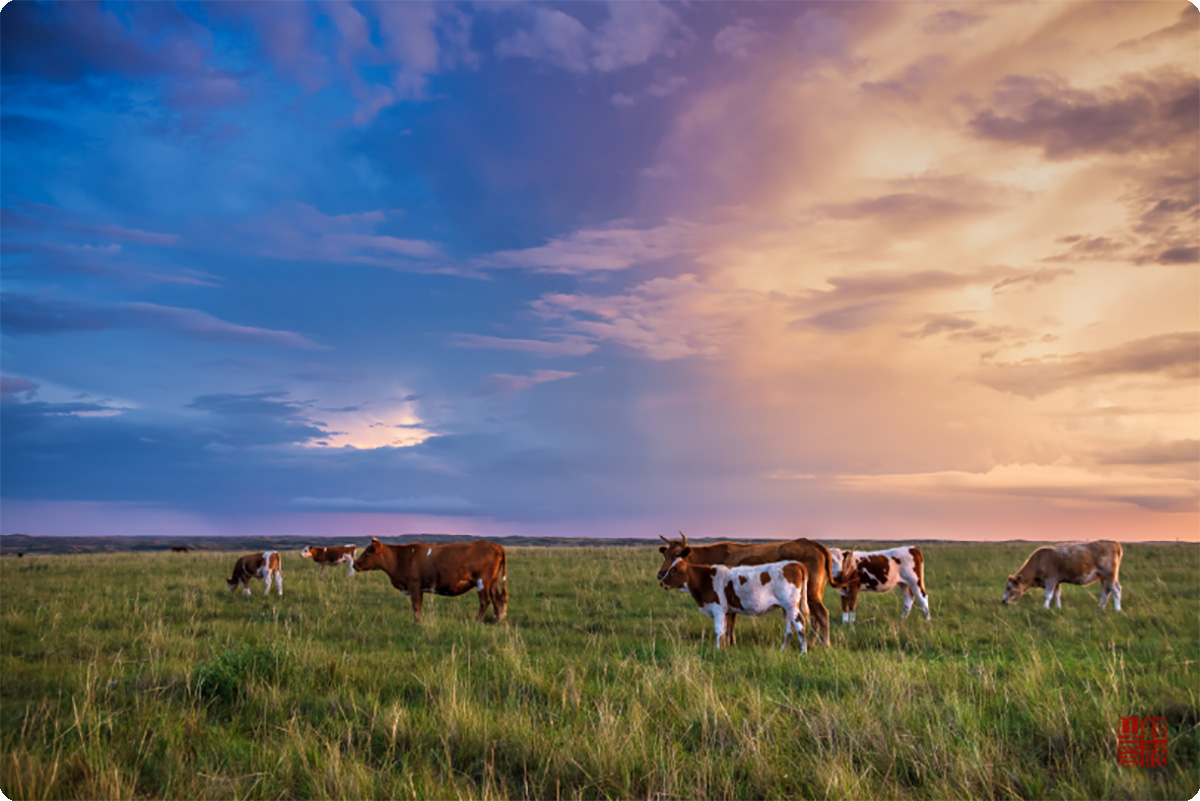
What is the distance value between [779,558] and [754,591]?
2.32 m

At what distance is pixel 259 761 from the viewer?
5.68 metres

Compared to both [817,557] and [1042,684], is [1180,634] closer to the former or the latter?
[817,557]

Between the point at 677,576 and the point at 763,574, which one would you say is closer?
the point at 763,574

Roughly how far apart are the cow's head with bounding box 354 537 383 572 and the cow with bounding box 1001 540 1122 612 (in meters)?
15.4

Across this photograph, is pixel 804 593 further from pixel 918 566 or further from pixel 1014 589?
pixel 1014 589

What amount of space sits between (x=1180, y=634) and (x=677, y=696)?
11.2 m

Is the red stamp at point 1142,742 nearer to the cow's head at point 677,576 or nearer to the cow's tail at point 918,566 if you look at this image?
the cow's head at point 677,576

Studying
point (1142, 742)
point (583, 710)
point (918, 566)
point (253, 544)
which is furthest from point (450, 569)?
point (253, 544)

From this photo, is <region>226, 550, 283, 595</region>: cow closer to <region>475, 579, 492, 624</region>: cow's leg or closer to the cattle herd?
the cattle herd

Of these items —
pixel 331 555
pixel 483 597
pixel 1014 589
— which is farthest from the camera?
pixel 331 555

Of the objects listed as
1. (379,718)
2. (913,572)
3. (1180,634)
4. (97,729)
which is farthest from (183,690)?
(1180,634)

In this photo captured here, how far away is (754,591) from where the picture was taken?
1177 cm

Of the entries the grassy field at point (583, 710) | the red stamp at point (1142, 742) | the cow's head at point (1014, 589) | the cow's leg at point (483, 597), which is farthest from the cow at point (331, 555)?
the red stamp at point (1142, 742)

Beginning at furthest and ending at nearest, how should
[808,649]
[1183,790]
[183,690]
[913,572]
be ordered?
[913,572], [808,649], [183,690], [1183,790]
